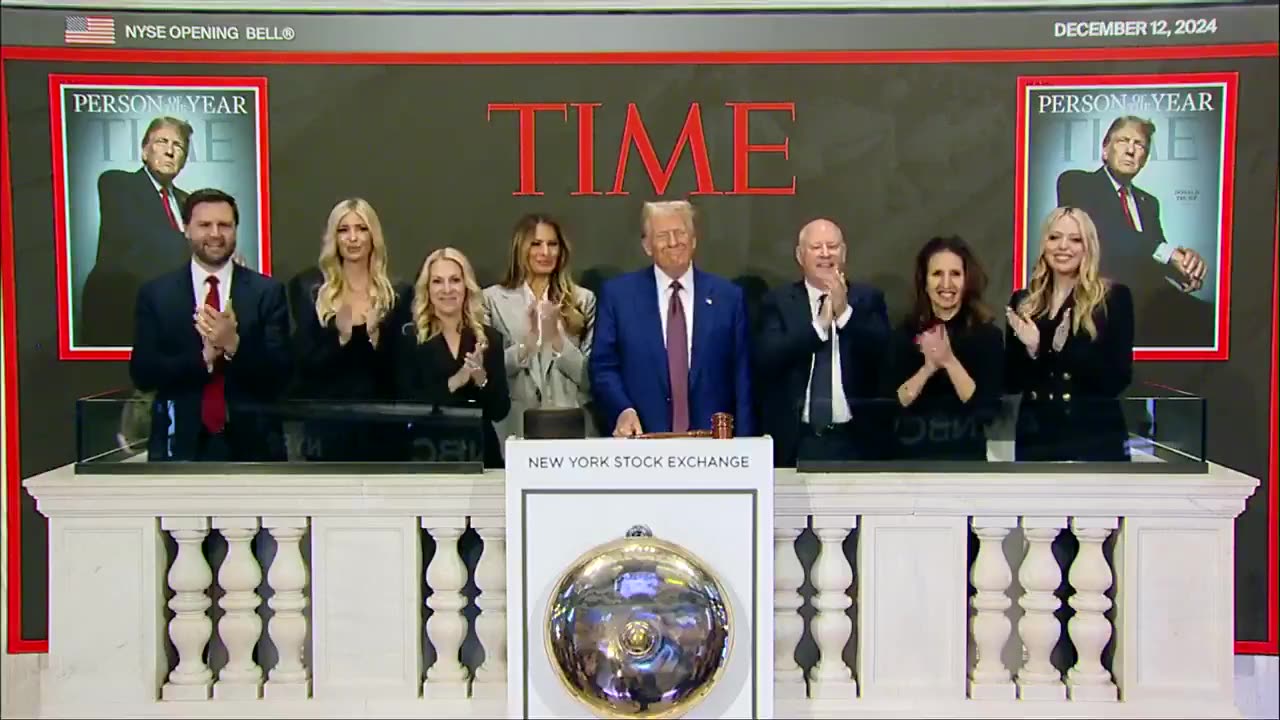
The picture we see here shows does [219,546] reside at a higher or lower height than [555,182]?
lower

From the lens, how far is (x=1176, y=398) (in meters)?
2.41

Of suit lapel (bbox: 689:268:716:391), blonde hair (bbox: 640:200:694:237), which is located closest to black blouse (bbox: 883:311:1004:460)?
suit lapel (bbox: 689:268:716:391)

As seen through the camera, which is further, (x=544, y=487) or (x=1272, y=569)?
(x=1272, y=569)

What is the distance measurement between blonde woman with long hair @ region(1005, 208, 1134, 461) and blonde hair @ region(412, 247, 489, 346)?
1225 mm

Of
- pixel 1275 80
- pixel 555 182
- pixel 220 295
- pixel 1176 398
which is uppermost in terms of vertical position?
pixel 1275 80

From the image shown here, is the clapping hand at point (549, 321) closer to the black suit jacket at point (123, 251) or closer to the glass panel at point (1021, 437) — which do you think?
the glass panel at point (1021, 437)

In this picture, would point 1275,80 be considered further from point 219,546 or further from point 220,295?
point 219,546

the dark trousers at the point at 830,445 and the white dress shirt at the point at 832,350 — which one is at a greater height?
the white dress shirt at the point at 832,350

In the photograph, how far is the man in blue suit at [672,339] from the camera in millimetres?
2514

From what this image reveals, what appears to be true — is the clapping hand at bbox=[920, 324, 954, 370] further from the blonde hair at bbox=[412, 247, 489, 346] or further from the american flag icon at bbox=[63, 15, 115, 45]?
the american flag icon at bbox=[63, 15, 115, 45]

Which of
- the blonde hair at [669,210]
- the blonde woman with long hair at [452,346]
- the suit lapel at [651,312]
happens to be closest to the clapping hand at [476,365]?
the blonde woman with long hair at [452,346]

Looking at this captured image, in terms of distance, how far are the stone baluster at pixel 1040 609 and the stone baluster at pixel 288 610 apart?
1.60 metres

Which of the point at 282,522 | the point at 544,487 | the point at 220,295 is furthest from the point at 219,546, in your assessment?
the point at 544,487

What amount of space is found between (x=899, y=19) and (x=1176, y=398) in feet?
3.46
